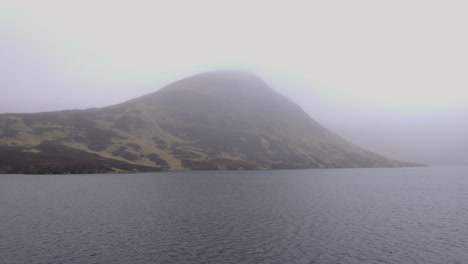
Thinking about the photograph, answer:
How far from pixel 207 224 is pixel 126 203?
2816 cm

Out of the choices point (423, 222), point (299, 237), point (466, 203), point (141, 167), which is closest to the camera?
point (299, 237)

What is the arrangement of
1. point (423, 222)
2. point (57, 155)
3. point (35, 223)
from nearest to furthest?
point (35, 223), point (423, 222), point (57, 155)

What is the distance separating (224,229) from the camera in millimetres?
52312

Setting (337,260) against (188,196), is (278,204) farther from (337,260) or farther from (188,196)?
Answer: (337,260)

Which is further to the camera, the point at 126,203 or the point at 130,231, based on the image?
the point at 126,203

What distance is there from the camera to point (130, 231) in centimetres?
5047

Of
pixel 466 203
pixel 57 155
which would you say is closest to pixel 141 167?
pixel 57 155

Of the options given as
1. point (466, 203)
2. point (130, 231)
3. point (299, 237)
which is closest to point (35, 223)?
point (130, 231)

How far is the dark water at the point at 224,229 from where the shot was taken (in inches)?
1549

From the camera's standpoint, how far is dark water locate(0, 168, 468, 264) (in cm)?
3934

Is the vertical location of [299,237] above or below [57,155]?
below

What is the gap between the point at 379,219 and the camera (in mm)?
62875

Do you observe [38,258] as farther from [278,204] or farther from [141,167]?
[141,167]

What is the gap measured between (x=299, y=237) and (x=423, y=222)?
90.6 ft
